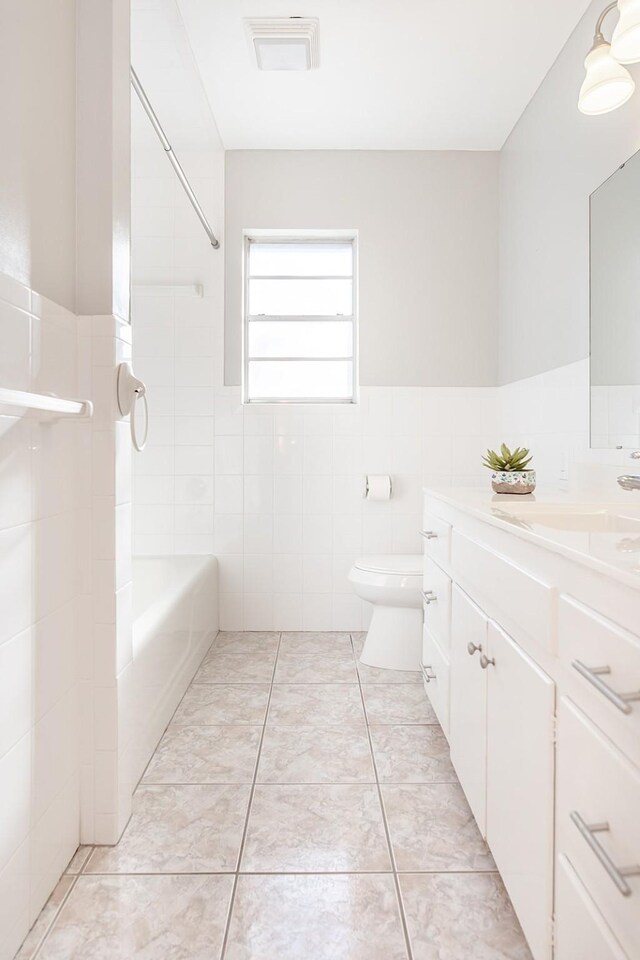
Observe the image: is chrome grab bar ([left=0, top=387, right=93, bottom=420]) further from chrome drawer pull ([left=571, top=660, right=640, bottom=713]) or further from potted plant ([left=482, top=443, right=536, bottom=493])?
potted plant ([left=482, top=443, right=536, bottom=493])

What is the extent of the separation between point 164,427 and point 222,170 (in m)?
1.32

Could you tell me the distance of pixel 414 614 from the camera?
8.68 ft

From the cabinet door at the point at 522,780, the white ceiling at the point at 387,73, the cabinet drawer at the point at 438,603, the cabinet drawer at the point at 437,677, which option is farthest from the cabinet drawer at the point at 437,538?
the white ceiling at the point at 387,73

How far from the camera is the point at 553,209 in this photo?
2.43 metres

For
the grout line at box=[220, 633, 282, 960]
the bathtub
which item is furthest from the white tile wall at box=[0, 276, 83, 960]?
the grout line at box=[220, 633, 282, 960]

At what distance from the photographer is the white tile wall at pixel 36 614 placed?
1126mm

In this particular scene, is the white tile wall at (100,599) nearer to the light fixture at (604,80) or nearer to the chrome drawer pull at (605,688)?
the chrome drawer pull at (605,688)

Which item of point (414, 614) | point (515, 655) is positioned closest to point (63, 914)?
point (515, 655)

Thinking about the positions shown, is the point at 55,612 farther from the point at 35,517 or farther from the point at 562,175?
the point at 562,175

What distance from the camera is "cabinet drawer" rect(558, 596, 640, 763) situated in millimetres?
711

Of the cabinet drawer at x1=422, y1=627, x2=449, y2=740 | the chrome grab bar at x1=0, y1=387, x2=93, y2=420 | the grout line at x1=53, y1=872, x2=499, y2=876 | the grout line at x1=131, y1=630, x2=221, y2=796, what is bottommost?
the grout line at x1=53, y1=872, x2=499, y2=876

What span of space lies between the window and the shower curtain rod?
36 cm

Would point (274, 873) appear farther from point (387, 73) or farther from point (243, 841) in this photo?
point (387, 73)

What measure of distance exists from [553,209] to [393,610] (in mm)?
1729
